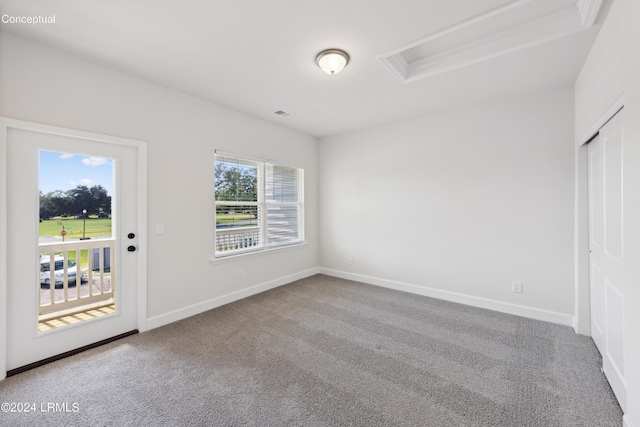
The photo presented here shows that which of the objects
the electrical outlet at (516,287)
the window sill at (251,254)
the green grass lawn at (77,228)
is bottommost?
the electrical outlet at (516,287)

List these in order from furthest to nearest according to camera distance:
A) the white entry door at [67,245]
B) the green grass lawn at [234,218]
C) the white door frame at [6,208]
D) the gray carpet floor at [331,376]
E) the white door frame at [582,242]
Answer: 1. the green grass lawn at [234,218]
2. the white door frame at [582,242]
3. the white entry door at [67,245]
4. the white door frame at [6,208]
5. the gray carpet floor at [331,376]

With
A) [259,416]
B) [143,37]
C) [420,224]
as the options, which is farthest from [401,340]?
[143,37]

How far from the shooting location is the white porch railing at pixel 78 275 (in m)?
Answer: 2.34

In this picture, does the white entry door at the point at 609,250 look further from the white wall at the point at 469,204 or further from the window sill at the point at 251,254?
the window sill at the point at 251,254

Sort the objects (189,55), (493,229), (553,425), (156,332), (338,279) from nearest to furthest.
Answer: (553,425) → (189,55) → (156,332) → (493,229) → (338,279)

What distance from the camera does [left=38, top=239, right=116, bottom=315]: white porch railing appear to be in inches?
92.3

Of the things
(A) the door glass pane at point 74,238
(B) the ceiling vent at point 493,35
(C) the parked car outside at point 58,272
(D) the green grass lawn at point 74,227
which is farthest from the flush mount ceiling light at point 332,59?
(C) the parked car outside at point 58,272

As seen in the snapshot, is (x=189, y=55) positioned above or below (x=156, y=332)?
above

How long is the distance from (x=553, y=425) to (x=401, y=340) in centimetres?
121

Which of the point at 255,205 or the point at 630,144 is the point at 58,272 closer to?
the point at 255,205

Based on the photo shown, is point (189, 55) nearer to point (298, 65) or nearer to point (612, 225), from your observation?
point (298, 65)

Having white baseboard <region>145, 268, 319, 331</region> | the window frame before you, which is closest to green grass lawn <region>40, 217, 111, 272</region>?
white baseboard <region>145, 268, 319, 331</region>

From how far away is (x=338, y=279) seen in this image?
4.80m

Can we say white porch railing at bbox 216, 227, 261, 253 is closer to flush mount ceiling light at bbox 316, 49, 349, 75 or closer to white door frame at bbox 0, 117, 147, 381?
white door frame at bbox 0, 117, 147, 381
